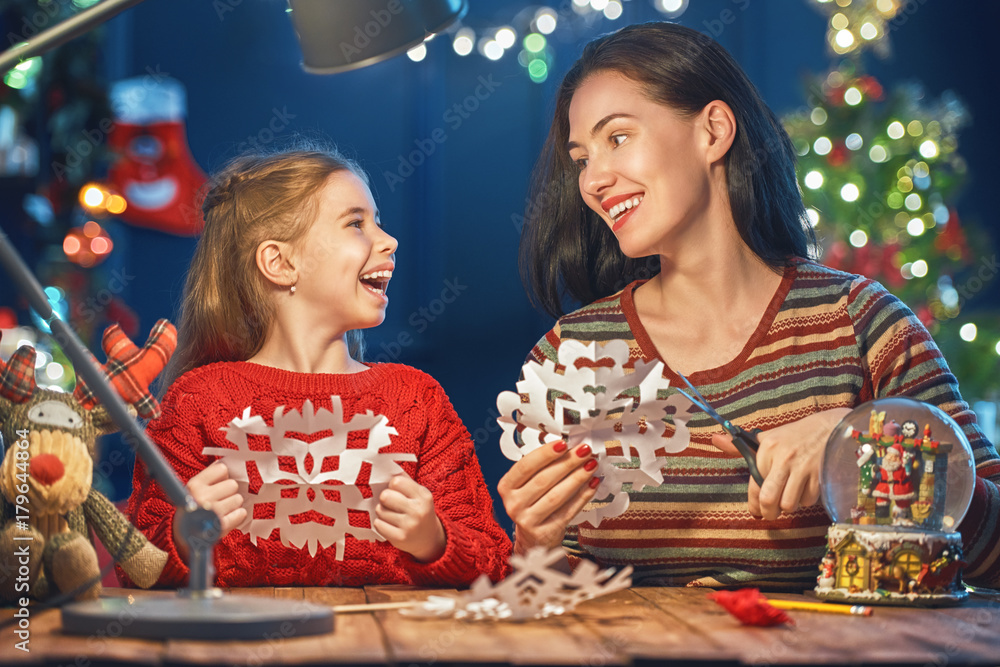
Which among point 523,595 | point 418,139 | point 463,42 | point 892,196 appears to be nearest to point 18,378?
point 523,595

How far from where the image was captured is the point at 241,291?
67.7 inches

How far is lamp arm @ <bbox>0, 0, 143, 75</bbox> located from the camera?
94cm

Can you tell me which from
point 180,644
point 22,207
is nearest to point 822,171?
point 22,207

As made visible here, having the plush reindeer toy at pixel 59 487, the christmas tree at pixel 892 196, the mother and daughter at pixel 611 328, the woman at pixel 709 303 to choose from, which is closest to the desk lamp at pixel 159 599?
the plush reindeer toy at pixel 59 487

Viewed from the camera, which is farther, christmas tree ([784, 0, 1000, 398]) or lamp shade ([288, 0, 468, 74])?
christmas tree ([784, 0, 1000, 398])

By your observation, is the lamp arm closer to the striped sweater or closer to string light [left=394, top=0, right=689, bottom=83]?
the striped sweater

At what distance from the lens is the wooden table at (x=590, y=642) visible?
778 millimetres

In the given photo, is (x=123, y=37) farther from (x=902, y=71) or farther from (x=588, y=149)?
(x=902, y=71)

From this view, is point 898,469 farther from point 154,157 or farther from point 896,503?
point 154,157

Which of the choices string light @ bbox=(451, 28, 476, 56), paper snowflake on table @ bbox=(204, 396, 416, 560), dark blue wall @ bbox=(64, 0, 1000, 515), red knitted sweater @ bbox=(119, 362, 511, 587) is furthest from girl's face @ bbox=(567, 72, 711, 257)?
string light @ bbox=(451, 28, 476, 56)

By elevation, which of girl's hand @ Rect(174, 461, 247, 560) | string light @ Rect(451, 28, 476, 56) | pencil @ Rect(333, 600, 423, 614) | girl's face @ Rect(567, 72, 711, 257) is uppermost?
string light @ Rect(451, 28, 476, 56)

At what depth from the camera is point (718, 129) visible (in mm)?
1619

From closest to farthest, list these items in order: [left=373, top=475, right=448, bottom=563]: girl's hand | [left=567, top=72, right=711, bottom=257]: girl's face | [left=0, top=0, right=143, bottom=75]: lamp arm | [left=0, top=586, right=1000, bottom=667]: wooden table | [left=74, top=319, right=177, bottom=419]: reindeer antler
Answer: [left=0, top=586, right=1000, bottom=667]: wooden table → [left=0, top=0, right=143, bottom=75]: lamp arm → [left=74, top=319, right=177, bottom=419]: reindeer antler → [left=373, top=475, right=448, bottom=563]: girl's hand → [left=567, top=72, right=711, bottom=257]: girl's face

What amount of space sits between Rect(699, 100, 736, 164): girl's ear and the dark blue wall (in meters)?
2.04
